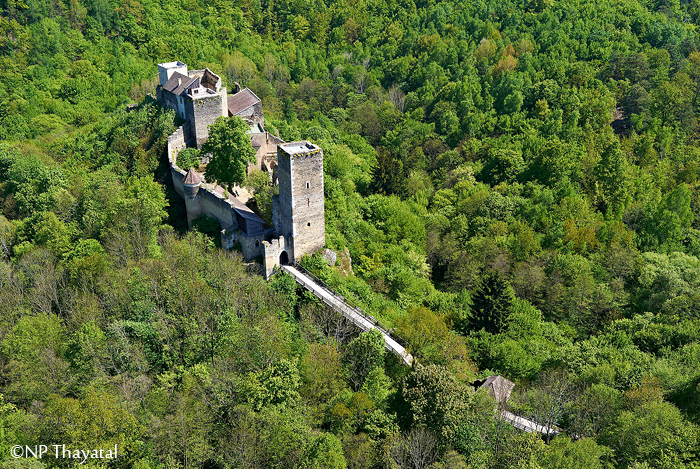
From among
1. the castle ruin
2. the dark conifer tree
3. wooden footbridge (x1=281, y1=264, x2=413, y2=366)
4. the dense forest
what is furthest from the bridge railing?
the dark conifer tree

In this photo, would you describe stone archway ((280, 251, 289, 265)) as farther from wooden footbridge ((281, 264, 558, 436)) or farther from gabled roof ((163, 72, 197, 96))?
gabled roof ((163, 72, 197, 96))

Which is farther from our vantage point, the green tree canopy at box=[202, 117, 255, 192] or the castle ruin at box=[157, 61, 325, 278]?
the green tree canopy at box=[202, 117, 255, 192]

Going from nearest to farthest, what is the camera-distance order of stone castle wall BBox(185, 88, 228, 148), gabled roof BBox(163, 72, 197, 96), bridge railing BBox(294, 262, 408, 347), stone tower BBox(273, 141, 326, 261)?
bridge railing BBox(294, 262, 408, 347) < stone tower BBox(273, 141, 326, 261) < stone castle wall BBox(185, 88, 228, 148) < gabled roof BBox(163, 72, 197, 96)

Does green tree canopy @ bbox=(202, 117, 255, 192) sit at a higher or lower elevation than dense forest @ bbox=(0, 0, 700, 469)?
higher

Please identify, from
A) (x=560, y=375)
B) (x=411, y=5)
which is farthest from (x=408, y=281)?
(x=411, y=5)

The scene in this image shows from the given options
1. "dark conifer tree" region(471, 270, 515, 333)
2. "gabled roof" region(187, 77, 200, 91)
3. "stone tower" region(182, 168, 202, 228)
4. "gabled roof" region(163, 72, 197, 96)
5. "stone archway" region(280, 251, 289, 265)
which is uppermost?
"gabled roof" region(187, 77, 200, 91)

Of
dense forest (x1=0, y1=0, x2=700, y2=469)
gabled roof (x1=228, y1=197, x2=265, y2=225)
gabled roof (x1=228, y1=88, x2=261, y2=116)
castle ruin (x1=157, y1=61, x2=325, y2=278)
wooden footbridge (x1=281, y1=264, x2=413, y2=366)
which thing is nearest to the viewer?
dense forest (x1=0, y1=0, x2=700, y2=469)
